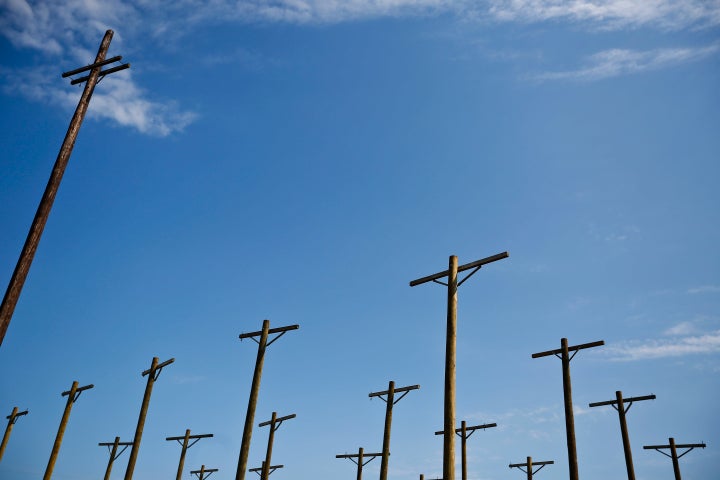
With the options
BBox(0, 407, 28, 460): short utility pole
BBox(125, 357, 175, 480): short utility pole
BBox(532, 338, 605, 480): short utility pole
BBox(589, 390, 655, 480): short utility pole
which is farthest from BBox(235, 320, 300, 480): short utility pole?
BBox(0, 407, 28, 460): short utility pole

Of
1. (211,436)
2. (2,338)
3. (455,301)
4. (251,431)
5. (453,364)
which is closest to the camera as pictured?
(2,338)

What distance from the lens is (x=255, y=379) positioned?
15023 millimetres

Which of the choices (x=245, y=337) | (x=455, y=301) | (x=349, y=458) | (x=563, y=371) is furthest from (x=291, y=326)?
(x=349, y=458)

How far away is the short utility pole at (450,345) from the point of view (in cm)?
848

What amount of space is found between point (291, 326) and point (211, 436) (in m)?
14.9

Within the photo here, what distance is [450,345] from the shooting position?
9.64 meters

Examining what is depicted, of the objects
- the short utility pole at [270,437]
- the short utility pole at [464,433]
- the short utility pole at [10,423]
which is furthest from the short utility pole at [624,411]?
the short utility pole at [10,423]

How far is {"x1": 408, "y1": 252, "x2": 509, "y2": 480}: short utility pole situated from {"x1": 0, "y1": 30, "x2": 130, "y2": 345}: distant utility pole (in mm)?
6989

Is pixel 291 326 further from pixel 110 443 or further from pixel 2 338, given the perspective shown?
pixel 110 443

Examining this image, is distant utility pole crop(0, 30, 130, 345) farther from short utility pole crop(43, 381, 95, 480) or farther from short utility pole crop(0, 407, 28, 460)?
short utility pole crop(0, 407, 28, 460)

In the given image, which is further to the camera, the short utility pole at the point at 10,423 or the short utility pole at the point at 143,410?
the short utility pole at the point at 10,423

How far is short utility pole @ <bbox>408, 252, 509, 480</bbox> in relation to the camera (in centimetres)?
848

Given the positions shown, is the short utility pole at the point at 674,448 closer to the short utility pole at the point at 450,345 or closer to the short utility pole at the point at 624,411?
the short utility pole at the point at 624,411

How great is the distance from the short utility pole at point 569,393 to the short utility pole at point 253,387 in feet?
27.5
